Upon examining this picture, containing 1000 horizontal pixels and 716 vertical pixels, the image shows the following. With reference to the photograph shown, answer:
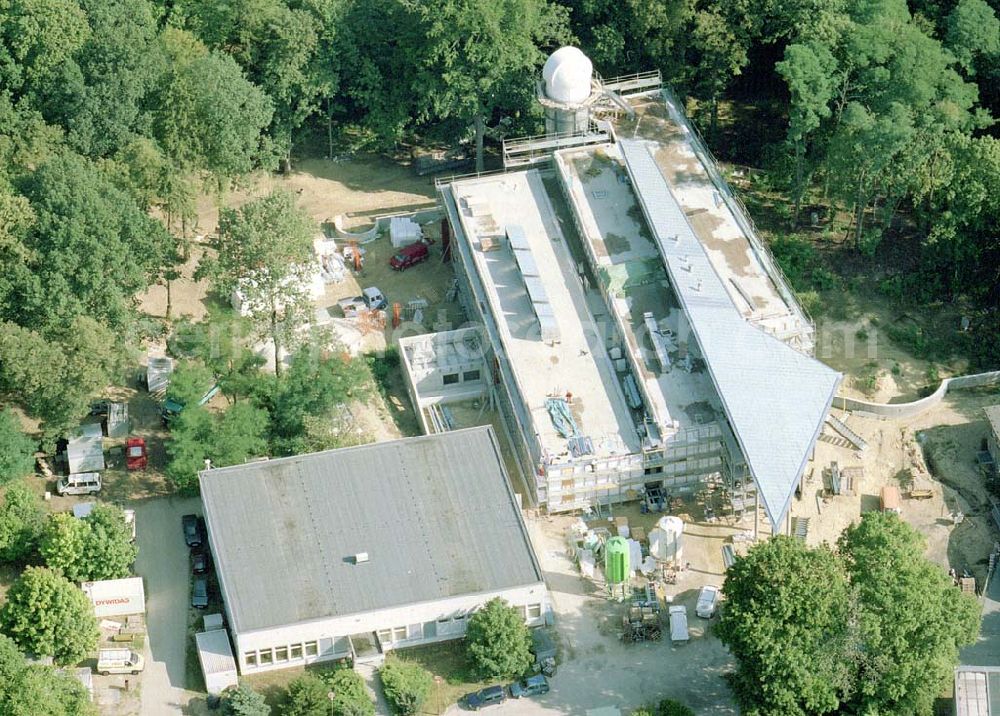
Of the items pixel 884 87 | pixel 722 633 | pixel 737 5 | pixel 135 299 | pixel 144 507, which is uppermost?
pixel 737 5

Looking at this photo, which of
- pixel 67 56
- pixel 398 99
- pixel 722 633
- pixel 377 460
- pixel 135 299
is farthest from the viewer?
pixel 398 99

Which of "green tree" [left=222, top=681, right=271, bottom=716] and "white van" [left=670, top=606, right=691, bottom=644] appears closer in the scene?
"green tree" [left=222, top=681, right=271, bottom=716]

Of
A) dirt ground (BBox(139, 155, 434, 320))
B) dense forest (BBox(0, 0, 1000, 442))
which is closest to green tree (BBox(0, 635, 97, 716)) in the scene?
dense forest (BBox(0, 0, 1000, 442))

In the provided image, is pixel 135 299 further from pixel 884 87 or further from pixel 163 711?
pixel 884 87

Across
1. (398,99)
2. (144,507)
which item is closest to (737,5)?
(398,99)

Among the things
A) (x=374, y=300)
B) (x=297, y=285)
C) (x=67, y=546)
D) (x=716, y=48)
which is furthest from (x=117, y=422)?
(x=716, y=48)

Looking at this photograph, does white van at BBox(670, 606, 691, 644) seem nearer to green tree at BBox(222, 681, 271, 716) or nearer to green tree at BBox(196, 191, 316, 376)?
green tree at BBox(222, 681, 271, 716)

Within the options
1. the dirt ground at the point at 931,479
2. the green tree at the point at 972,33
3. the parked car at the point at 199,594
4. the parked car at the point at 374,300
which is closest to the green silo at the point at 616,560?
the dirt ground at the point at 931,479

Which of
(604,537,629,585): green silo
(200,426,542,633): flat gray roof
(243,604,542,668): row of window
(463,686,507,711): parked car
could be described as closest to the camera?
(463,686,507,711): parked car
